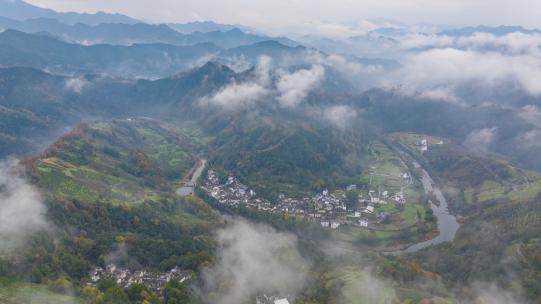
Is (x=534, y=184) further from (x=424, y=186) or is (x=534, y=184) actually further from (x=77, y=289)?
(x=77, y=289)

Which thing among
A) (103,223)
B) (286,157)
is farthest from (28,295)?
(286,157)

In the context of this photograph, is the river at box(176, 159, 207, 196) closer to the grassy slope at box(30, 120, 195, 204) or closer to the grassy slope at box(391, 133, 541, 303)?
the grassy slope at box(30, 120, 195, 204)

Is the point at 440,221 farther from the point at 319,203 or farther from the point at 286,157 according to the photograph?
the point at 286,157

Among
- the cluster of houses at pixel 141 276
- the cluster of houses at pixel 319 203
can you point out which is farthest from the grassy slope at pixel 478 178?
the cluster of houses at pixel 141 276

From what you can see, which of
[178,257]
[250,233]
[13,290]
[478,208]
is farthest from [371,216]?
[13,290]

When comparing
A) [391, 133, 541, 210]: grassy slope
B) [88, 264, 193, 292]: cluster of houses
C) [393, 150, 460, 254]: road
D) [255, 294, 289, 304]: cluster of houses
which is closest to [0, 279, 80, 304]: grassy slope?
[88, 264, 193, 292]: cluster of houses

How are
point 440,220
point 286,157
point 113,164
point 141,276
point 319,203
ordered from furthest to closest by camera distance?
point 286,157 → point 113,164 → point 319,203 → point 440,220 → point 141,276
